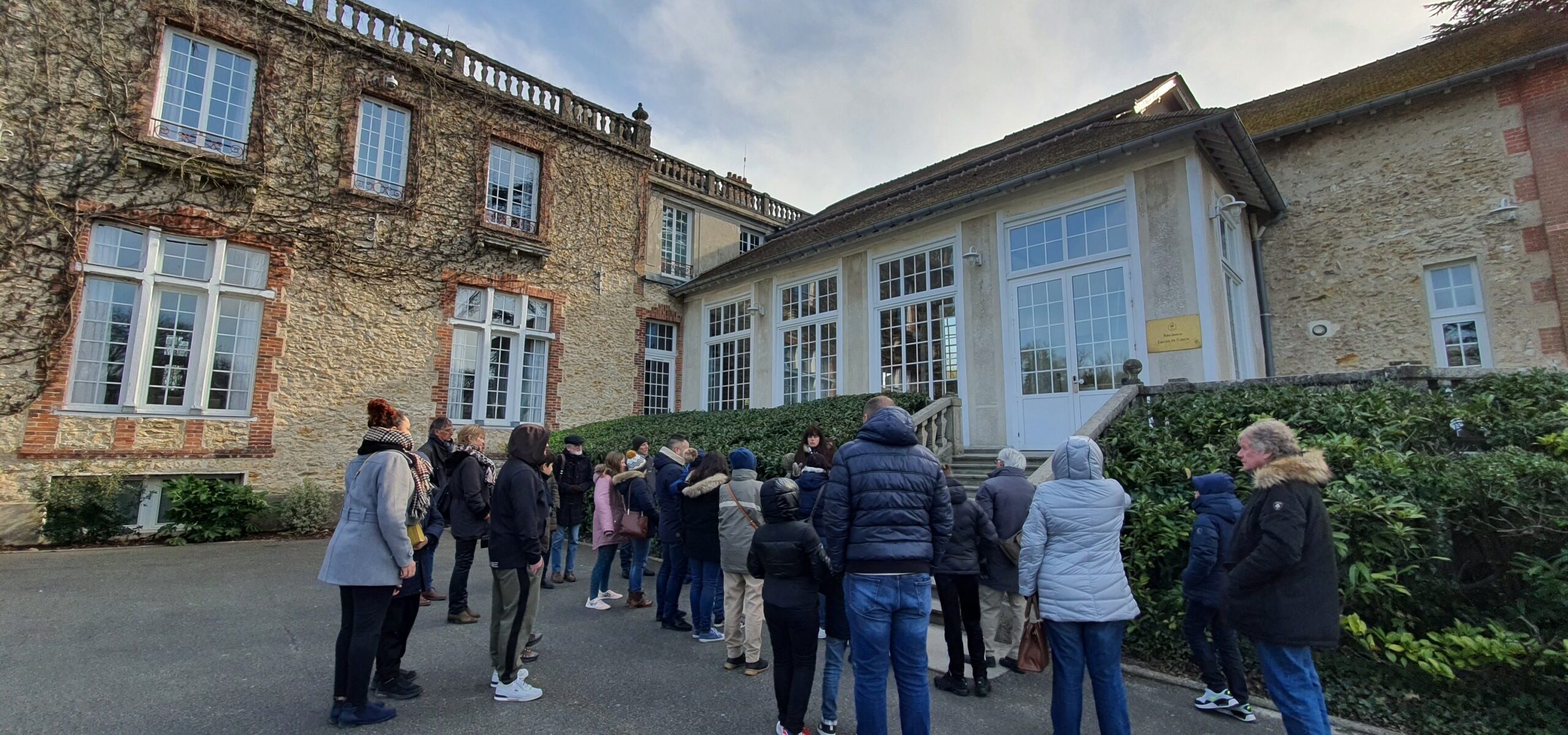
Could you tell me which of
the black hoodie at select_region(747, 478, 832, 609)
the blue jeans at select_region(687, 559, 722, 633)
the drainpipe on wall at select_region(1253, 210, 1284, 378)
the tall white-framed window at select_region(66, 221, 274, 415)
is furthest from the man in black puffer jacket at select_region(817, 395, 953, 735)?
the tall white-framed window at select_region(66, 221, 274, 415)

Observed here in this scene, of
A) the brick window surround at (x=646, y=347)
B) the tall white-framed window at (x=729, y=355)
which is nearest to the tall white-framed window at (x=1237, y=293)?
the tall white-framed window at (x=729, y=355)

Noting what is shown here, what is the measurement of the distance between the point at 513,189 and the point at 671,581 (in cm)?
1078

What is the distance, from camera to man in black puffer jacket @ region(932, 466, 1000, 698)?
3979 mm

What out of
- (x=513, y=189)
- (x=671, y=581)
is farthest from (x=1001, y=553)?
(x=513, y=189)

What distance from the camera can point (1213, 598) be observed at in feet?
12.0

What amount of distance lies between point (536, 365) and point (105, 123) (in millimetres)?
7088

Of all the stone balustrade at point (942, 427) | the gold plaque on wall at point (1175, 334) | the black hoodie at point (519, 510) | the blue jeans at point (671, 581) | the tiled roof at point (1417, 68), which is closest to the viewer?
the black hoodie at point (519, 510)

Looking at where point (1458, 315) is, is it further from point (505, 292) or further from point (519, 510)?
point (505, 292)

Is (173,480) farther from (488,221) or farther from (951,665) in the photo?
(951,665)

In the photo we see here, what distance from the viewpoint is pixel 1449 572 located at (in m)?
3.88

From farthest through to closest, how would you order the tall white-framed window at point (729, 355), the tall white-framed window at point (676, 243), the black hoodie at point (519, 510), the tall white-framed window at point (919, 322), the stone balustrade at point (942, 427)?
1. the tall white-framed window at point (676, 243)
2. the tall white-framed window at point (729, 355)
3. the tall white-framed window at point (919, 322)
4. the stone balustrade at point (942, 427)
5. the black hoodie at point (519, 510)

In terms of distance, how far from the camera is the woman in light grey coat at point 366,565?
3.26 meters

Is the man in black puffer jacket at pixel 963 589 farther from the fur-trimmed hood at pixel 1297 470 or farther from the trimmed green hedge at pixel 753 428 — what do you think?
the trimmed green hedge at pixel 753 428

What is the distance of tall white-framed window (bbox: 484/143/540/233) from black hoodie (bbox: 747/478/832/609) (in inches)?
458
